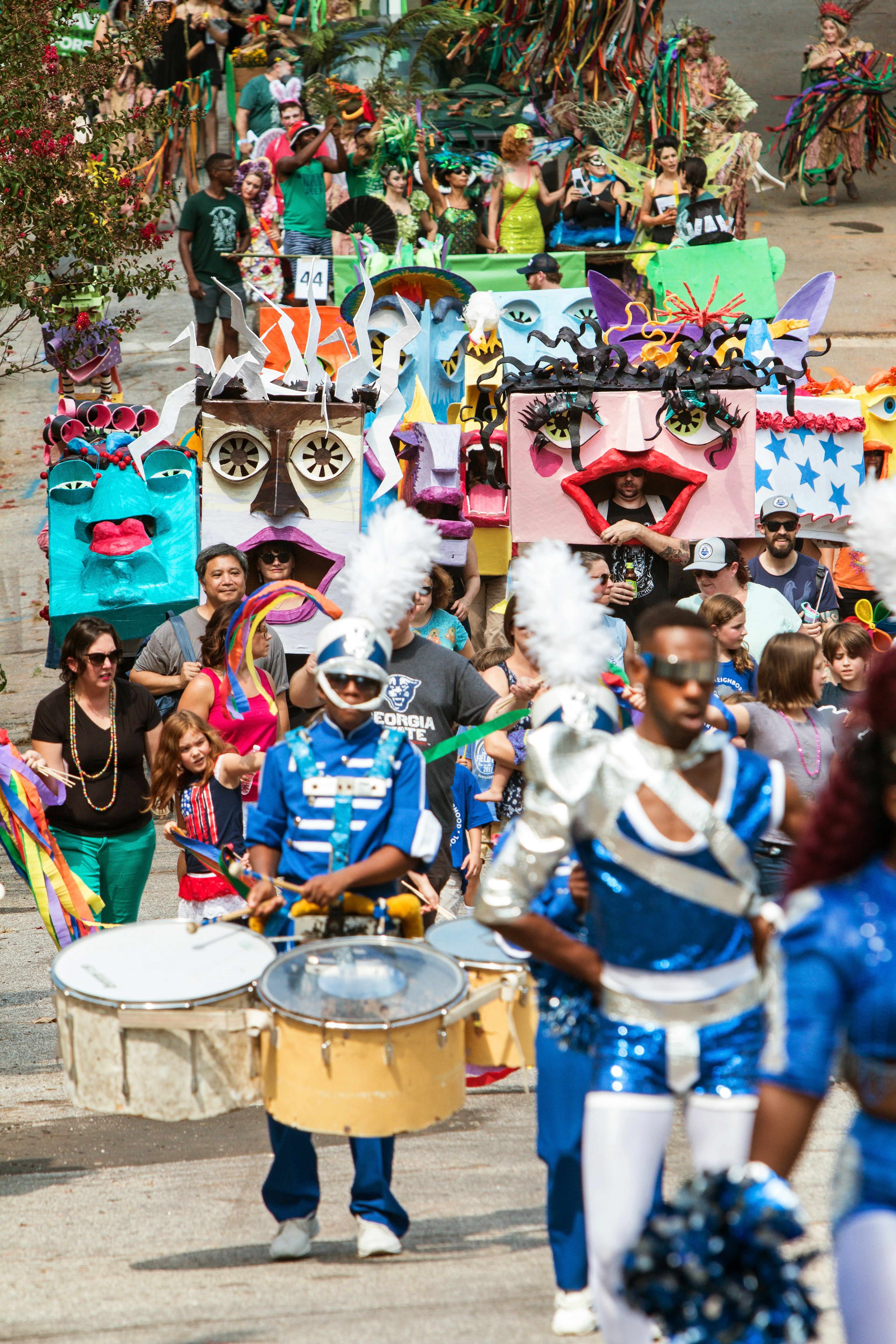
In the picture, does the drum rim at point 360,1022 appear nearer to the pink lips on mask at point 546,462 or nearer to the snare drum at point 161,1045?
the snare drum at point 161,1045

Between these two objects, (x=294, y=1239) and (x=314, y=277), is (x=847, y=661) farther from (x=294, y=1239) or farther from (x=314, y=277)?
(x=314, y=277)

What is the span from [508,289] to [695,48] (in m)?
5.28

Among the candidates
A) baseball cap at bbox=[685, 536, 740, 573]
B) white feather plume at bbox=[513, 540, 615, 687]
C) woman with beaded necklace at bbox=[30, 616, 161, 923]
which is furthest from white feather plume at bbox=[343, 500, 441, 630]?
baseball cap at bbox=[685, 536, 740, 573]

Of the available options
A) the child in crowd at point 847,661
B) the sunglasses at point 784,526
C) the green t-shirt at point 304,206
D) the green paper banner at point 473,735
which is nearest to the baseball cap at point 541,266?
the green t-shirt at point 304,206

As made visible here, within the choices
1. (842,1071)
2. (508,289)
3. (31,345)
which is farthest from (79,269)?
(842,1071)

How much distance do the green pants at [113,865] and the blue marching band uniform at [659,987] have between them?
3.11 meters

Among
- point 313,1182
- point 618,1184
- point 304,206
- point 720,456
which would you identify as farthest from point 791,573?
point 304,206

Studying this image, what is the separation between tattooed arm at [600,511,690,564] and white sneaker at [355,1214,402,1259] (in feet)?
15.2

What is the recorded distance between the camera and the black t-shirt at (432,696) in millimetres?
5387

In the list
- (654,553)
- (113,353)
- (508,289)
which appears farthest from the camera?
(508,289)

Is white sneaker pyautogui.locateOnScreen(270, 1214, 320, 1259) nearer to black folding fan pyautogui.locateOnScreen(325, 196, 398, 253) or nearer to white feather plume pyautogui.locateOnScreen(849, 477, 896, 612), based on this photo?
white feather plume pyautogui.locateOnScreen(849, 477, 896, 612)

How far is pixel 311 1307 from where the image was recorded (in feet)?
12.2

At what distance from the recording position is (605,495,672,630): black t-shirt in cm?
798

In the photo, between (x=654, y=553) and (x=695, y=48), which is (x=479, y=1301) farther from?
(x=695, y=48)
